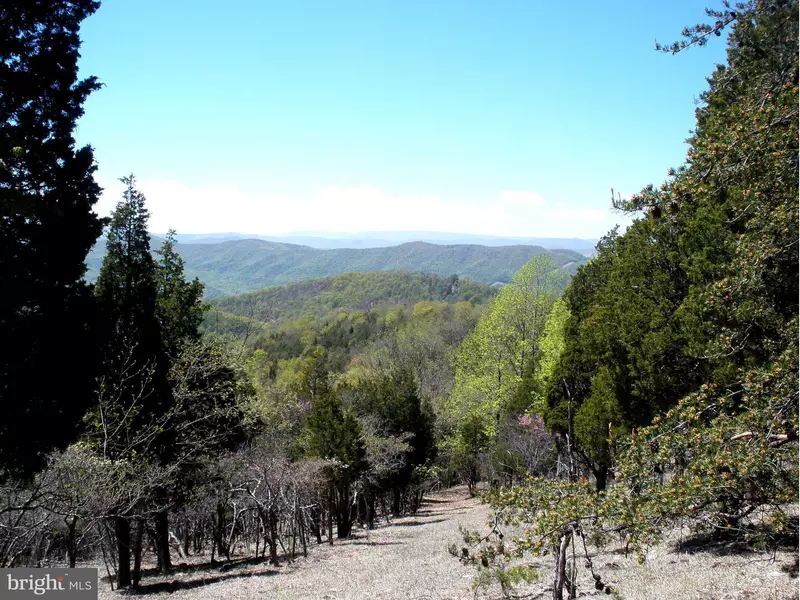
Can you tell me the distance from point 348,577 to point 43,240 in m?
10.3

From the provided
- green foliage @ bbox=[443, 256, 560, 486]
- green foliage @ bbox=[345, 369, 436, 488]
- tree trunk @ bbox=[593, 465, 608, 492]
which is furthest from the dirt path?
green foliage @ bbox=[443, 256, 560, 486]

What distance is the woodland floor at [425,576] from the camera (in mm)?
7931

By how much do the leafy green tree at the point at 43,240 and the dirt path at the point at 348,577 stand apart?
590 cm

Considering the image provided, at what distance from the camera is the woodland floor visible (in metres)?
7.93

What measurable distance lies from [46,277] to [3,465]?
2825 millimetres

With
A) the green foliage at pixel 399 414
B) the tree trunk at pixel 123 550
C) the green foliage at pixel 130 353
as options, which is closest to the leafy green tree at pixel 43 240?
the green foliage at pixel 130 353

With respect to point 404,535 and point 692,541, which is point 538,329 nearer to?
point 404,535

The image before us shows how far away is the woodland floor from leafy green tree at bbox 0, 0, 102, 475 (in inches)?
234

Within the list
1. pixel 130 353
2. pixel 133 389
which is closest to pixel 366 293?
pixel 133 389

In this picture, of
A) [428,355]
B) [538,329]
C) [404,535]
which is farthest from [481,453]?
[428,355]

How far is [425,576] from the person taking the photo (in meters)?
12.6

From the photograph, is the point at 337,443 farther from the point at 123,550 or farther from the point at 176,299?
the point at 176,299

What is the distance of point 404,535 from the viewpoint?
Result: 75.4 ft

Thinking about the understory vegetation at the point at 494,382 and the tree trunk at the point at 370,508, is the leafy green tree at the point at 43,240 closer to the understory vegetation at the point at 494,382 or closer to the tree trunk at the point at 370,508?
the understory vegetation at the point at 494,382
